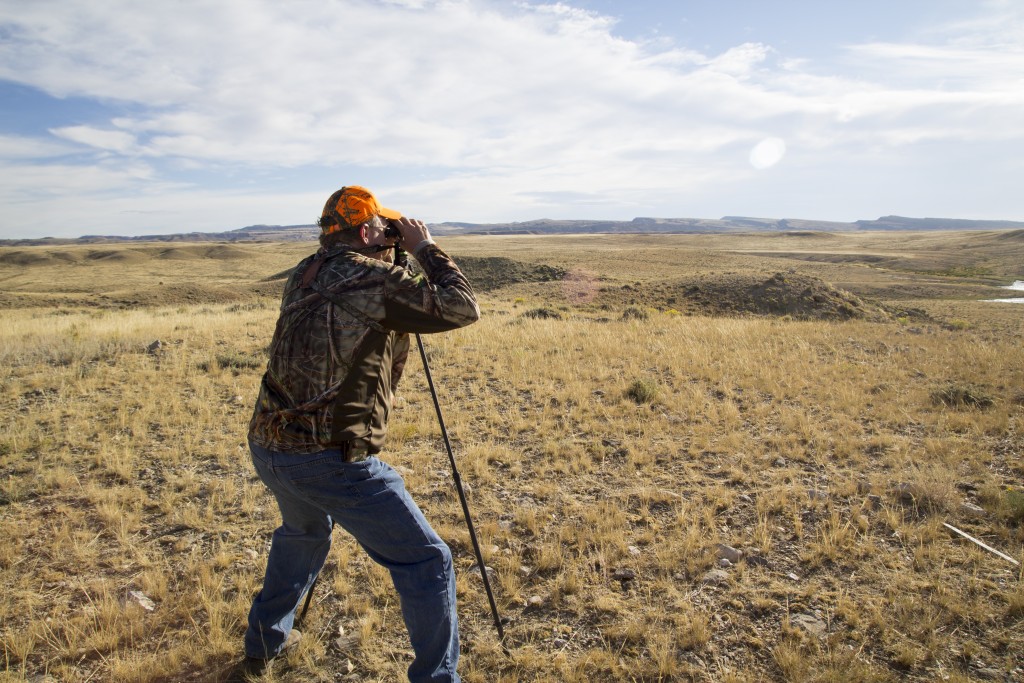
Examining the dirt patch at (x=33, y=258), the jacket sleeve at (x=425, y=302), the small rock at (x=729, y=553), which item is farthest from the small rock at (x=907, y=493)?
the dirt patch at (x=33, y=258)

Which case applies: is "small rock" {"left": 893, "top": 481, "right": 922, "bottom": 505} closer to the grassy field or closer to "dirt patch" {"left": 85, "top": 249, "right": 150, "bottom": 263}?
the grassy field

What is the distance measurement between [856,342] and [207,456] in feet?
43.5

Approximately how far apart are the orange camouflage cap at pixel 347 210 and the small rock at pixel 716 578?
3.51 m

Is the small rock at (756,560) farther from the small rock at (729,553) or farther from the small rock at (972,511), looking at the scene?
the small rock at (972,511)

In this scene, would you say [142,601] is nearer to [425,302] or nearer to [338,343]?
[338,343]

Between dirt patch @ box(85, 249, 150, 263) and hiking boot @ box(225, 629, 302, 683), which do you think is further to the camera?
dirt patch @ box(85, 249, 150, 263)

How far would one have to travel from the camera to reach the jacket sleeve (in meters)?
2.62

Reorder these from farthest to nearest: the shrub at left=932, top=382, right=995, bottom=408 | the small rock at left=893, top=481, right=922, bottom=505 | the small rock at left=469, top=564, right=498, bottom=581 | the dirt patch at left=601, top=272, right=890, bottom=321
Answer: the dirt patch at left=601, top=272, right=890, bottom=321 → the shrub at left=932, top=382, right=995, bottom=408 → the small rock at left=893, top=481, right=922, bottom=505 → the small rock at left=469, top=564, right=498, bottom=581

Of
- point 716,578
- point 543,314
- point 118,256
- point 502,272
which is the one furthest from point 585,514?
point 118,256

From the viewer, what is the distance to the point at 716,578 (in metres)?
4.18

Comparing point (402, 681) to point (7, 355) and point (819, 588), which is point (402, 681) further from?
point (7, 355)

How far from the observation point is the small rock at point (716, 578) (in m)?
4.13

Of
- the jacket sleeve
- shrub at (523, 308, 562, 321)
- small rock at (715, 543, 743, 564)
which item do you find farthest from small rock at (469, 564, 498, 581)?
shrub at (523, 308, 562, 321)

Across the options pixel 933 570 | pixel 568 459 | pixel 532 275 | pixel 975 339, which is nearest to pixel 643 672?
pixel 933 570
